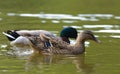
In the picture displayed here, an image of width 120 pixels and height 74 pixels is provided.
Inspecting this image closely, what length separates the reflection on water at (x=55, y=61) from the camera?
49.2ft

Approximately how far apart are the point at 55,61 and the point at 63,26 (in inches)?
220

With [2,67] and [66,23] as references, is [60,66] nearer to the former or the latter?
[2,67]

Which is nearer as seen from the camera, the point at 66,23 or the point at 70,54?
the point at 70,54

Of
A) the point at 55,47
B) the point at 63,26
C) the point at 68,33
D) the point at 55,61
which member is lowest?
the point at 55,61

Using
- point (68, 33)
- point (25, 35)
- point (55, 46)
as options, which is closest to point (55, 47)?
point (55, 46)

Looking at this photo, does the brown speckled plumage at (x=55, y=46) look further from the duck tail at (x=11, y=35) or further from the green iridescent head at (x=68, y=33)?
the duck tail at (x=11, y=35)

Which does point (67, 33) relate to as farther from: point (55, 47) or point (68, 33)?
point (55, 47)

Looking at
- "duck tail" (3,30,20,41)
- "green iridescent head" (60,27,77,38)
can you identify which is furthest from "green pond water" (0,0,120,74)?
"green iridescent head" (60,27,77,38)

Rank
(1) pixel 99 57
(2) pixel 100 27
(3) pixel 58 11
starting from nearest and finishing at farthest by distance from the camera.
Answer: (1) pixel 99 57 < (2) pixel 100 27 < (3) pixel 58 11

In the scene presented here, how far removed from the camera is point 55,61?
16.2m

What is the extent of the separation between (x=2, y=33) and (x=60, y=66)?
547cm

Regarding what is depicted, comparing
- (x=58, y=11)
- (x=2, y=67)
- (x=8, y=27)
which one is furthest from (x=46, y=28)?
(x=2, y=67)

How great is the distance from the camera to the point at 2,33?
20219 mm

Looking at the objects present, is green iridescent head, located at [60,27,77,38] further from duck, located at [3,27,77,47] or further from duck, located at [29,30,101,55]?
duck, located at [29,30,101,55]
